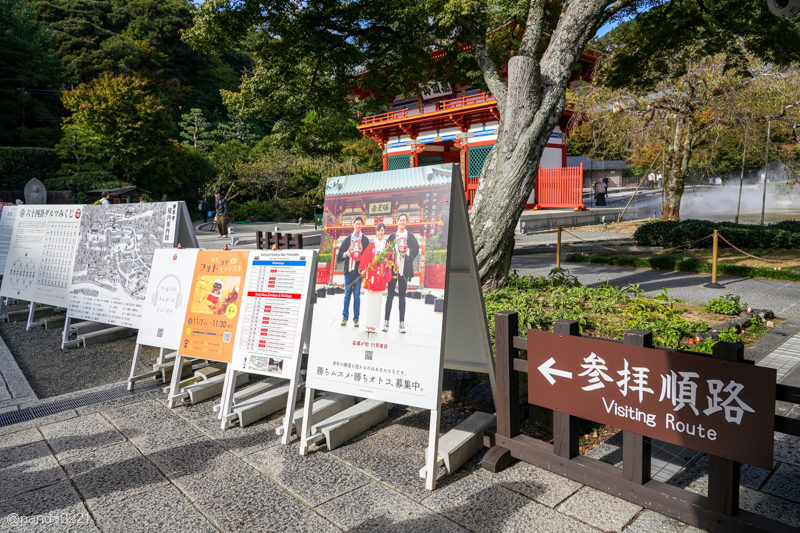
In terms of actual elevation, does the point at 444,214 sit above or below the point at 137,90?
below

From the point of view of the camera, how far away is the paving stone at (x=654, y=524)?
2354mm

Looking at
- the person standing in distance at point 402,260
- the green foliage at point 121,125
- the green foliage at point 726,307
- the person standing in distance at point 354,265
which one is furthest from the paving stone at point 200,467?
the green foliage at point 121,125

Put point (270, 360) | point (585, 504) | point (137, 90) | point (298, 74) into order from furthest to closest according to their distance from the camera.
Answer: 1. point (137, 90)
2. point (298, 74)
3. point (270, 360)
4. point (585, 504)

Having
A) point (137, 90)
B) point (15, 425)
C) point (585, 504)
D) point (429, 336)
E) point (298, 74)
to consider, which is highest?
point (137, 90)

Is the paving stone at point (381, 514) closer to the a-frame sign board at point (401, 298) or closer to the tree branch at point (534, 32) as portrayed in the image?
the a-frame sign board at point (401, 298)

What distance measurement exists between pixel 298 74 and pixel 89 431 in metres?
7.55

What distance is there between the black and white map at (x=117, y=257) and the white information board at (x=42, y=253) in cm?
32

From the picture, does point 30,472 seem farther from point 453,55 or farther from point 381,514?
point 453,55

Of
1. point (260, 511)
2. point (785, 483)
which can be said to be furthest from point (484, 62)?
point (260, 511)

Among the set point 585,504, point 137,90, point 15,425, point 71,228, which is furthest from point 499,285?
point 137,90

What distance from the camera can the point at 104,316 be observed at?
5.50 metres

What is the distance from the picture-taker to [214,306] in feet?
13.3

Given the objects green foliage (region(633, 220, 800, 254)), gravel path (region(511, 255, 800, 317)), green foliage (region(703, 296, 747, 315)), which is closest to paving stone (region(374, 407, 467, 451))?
green foliage (region(703, 296, 747, 315))

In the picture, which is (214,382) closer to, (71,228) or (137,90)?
(71,228)
